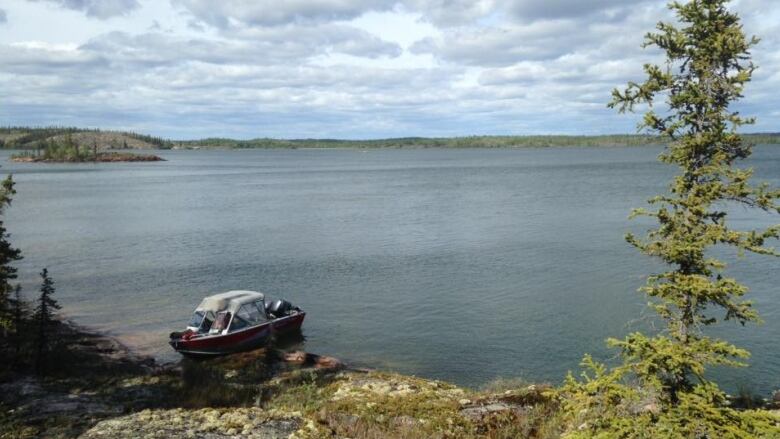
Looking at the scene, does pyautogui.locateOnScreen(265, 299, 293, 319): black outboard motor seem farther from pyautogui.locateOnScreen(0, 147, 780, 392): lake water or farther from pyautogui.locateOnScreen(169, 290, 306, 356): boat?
pyautogui.locateOnScreen(0, 147, 780, 392): lake water

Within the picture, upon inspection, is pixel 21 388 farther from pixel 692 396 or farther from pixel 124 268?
pixel 124 268

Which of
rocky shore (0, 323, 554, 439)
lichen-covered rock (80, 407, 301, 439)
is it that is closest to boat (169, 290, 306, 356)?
rocky shore (0, 323, 554, 439)

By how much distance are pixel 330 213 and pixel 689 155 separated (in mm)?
69799

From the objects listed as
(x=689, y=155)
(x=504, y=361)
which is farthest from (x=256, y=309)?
(x=689, y=155)

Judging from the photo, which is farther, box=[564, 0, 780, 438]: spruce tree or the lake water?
the lake water

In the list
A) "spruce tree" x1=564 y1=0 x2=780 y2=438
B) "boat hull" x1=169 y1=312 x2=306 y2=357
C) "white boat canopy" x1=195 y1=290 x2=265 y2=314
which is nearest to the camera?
"spruce tree" x1=564 y1=0 x2=780 y2=438

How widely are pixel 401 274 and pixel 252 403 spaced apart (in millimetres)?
25912

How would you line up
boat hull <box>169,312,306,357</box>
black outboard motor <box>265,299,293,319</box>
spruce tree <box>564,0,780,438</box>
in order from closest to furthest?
1. spruce tree <box>564,0,780,438</box>
2. boat hull <box>169,312,306,357</box>
3. black outboard motor <box>265,299,293,319</box>

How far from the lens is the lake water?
30.3 metres

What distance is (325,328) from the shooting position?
34500 mm

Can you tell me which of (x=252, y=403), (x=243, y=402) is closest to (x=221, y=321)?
(x=243, y=402)

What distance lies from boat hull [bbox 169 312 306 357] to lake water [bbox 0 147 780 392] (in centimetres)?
184

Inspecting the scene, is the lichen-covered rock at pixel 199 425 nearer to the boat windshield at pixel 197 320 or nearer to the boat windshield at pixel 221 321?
the boat windshield at pixel 221 321

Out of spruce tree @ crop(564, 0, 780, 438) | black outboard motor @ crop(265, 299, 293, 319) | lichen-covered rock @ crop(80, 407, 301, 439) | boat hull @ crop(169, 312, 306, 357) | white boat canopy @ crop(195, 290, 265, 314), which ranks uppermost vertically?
spruce tree @ crop(564, 0, 780, 438)
